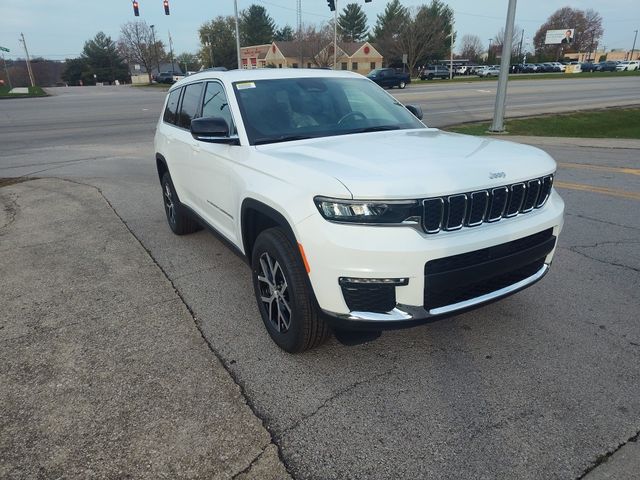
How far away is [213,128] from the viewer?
350cm

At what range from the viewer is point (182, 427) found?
8.66 ft

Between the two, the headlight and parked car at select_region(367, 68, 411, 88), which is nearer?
the headlight

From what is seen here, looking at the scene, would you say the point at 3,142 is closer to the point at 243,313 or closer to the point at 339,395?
the point at 243,313

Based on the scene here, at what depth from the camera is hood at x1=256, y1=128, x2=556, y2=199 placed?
2.60 metres

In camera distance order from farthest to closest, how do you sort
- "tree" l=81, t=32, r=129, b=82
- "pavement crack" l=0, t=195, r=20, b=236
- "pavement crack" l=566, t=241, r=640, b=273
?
"tree" l=81, t=32, r=129, b=82
"pavement crack" l=0, t=195, r=20, b=236
"pavement crack" l=566, t=241, r=640, b=273

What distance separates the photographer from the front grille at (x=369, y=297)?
263 centimetres

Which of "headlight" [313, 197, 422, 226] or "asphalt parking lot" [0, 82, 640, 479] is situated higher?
"headlight" [313, 197, 422, 226]

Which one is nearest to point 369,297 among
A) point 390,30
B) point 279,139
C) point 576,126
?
point 279,139

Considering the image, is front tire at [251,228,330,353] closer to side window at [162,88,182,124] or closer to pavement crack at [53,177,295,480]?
pavement crack at [53,177,295,480]

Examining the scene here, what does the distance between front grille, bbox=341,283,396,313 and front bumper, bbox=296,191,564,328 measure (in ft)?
0.08

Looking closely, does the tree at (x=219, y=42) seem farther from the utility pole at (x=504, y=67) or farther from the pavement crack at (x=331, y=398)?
the pavement crack at (x=331, y=398)

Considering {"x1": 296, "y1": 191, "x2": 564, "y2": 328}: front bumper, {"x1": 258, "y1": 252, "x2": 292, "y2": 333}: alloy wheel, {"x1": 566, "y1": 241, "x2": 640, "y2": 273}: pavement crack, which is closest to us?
{"x1": 296, "y1": 191, "x2": 564, "y2": 328}: front bumper

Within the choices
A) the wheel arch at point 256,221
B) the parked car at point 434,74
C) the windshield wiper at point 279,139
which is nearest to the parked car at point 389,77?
the parked car at point 434,74

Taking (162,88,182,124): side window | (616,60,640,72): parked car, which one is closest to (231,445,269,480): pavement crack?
(162,88,182,124): side window
